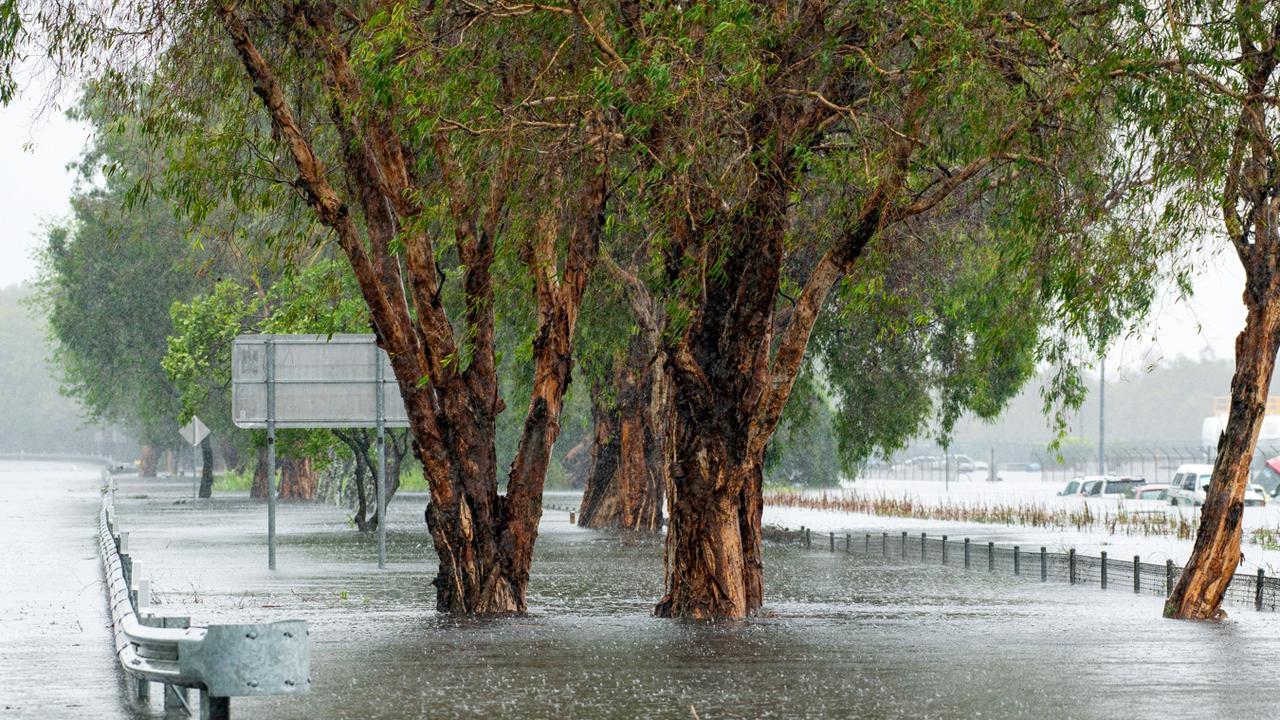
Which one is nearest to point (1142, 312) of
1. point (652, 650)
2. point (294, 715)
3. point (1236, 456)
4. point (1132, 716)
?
point (1236, 456)

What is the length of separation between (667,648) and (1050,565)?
16128 millimetres

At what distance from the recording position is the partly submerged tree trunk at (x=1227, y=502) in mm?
19922

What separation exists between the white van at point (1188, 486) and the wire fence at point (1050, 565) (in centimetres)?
2722

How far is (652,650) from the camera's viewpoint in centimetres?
1527

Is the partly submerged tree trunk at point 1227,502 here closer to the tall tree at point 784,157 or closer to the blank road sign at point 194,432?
the tall tree at point 784,157

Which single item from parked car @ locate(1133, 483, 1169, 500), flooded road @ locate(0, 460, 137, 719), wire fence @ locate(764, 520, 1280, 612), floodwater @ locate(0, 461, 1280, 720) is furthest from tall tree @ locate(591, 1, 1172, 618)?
parked car @ locate(1133, 483, 1169, 500)

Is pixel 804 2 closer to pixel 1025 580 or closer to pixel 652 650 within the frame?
pixel 652 650

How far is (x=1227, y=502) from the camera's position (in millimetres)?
20141

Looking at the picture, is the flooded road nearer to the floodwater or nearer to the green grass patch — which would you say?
the floodwater

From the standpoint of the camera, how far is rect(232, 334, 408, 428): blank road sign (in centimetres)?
2698

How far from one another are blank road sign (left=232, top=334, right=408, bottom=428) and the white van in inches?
Result: 1675

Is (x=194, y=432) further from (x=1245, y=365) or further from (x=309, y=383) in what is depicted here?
(x=1245, y=365)

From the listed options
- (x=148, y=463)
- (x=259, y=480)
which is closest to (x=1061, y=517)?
(x=259, y=480)

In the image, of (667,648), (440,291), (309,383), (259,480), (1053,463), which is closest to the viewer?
(667,648)
